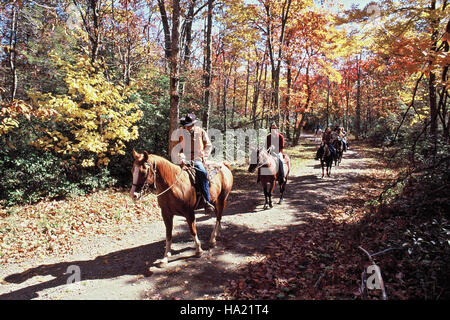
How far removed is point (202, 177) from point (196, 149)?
75cm

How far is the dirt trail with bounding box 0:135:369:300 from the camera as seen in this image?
4.25 m

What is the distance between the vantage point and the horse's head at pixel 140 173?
4.27 meters

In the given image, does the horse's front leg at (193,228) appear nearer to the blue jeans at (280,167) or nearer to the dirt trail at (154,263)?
the dirt trail at (154,263)

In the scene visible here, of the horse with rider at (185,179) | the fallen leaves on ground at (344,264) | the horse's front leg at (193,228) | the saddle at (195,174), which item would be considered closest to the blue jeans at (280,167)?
the fallen leaves on ground at (344,264)

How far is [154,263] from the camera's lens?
5.12 meters

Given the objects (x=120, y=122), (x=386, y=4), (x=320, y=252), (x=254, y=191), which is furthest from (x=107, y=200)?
(x=386, y=4)

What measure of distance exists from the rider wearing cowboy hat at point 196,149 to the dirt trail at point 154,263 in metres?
1.30

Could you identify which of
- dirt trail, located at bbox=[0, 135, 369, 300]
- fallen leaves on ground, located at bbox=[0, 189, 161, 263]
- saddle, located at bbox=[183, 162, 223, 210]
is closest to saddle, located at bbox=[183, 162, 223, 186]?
saddle, located at bbox=[183, 162, 223, 210]

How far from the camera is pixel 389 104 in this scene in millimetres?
26266

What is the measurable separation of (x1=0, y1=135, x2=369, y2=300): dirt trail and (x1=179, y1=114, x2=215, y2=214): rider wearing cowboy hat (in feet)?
4.28

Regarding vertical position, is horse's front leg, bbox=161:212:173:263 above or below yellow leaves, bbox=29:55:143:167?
below

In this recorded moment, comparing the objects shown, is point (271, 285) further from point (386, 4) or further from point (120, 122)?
point (386, 4)

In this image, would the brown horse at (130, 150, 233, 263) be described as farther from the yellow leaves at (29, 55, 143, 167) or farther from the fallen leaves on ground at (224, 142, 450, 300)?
the yellow leaves at (29, 55, 143, 167)

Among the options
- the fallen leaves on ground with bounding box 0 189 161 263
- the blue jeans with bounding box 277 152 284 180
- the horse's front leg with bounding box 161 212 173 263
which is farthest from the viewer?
the blue jeans with bounding box 277 152 284 180
